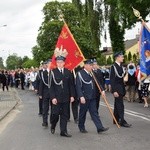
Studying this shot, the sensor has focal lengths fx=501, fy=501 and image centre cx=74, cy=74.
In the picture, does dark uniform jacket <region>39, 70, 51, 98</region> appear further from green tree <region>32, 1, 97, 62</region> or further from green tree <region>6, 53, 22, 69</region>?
green tree <region>6, 53, 22, 69</region>

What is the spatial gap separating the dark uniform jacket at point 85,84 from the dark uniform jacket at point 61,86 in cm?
30

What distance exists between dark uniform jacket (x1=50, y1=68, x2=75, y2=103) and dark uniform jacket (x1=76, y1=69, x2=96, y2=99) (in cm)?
30

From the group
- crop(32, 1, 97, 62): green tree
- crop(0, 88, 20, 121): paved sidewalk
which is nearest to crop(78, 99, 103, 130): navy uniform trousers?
crop(0, 88, 20, 121): paved sidewalk

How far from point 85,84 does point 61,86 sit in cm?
69

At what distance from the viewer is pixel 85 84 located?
1205 cm

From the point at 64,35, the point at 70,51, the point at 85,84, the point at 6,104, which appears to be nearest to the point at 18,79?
the point at 6,104

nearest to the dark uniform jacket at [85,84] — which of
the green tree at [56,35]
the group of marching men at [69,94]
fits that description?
the group of marching men at [69,94]

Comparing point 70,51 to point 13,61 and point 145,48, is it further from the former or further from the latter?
point 13,61

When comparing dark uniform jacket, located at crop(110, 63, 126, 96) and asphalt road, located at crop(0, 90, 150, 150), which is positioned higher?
dark uniform jacket, located at crop(110, 63, 126, 96)

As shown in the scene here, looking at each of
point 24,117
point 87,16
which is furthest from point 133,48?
point 24,117

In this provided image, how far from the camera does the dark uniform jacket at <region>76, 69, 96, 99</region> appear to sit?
11.9 meters

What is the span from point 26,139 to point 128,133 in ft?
7.74

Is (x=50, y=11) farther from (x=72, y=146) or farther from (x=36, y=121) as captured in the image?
(x=72, y=146)

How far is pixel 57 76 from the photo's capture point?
38.3 ft
